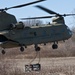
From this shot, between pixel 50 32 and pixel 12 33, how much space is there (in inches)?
147

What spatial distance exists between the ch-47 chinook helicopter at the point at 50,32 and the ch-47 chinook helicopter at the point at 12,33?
0.43 feet

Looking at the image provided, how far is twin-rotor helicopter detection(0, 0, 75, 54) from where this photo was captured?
28.9 metres

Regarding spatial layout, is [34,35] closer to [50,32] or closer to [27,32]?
[27,32]

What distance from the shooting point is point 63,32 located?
107 feet

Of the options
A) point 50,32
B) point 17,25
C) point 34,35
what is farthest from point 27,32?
point 50,32

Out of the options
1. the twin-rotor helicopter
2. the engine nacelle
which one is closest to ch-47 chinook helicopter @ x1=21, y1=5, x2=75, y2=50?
the twin-rotor helicopter

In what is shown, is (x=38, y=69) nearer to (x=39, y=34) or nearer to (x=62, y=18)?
(x=39, y=34)

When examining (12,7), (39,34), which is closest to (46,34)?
(39,34)

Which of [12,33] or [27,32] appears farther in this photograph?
[27,32]

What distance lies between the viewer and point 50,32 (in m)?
31.6

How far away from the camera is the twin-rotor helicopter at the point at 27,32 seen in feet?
94.8

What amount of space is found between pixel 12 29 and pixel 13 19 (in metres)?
0.80

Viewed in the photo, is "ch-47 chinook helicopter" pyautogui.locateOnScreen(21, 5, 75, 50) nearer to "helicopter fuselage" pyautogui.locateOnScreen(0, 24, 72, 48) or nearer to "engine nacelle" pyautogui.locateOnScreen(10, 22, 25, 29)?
"helicopter fuselage" pyautogui.locateOnScreen(0, 24, 72, 48)

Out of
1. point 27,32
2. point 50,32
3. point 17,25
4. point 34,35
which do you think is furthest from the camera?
point 50,32
